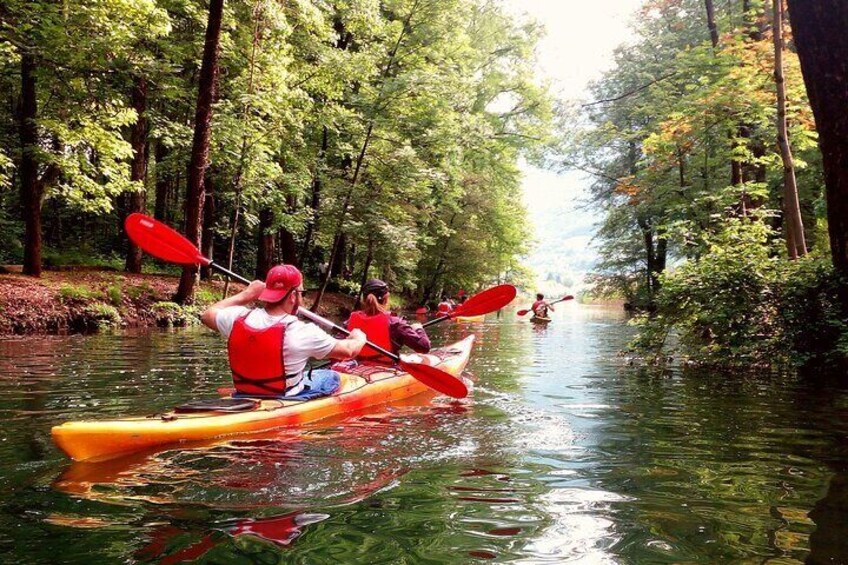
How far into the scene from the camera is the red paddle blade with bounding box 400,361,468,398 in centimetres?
554

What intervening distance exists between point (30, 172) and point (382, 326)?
9.76 meters

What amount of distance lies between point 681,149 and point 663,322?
6058 millimetres

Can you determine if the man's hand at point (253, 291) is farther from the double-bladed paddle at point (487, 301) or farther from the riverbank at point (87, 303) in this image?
the riverbank at point (87, 303)

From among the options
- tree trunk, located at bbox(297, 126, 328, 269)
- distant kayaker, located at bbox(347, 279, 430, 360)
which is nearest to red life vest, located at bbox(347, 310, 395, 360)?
distant kayaker, located at bbox(347, 279, 430, 360)

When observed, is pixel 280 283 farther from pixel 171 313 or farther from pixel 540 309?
pixel 540 309

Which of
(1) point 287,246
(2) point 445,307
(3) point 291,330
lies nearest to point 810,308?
(2) point 445,307

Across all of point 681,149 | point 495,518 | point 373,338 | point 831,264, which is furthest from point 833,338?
point 681,149

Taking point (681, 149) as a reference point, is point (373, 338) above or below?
below

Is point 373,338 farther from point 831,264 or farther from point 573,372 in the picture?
point 831,264

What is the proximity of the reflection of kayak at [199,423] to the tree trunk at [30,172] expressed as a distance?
29.3 feet

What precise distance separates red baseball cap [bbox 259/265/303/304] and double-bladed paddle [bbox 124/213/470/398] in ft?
3.01

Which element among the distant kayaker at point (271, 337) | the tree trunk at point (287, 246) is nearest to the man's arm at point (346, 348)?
the distant kayaker at point (271, 337)

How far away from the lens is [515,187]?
110ft

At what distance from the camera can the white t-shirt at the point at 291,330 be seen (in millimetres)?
4465
